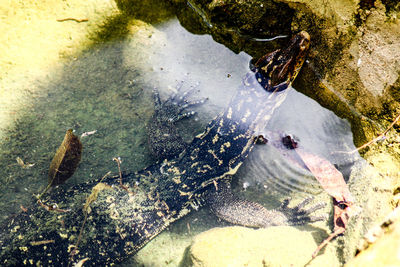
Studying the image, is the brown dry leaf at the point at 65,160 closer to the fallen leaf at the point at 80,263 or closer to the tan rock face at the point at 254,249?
the fallen leaf at the point at 80,263

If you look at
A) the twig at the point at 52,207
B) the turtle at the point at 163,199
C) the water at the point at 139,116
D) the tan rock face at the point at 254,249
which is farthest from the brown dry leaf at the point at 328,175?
the twig at the point at 52,207

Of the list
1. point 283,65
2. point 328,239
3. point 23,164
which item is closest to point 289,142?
point 283,65

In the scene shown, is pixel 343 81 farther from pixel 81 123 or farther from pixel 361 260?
pixel 81 123

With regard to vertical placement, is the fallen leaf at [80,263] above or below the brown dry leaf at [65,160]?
below

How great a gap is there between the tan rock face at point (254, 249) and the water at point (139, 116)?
571 millimetres

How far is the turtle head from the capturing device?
3047 mm

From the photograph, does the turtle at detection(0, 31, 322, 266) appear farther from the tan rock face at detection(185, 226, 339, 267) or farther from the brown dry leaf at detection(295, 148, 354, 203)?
the tan rock face at detection(185, 226, 339, 267)

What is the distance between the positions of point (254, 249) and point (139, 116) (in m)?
2.35

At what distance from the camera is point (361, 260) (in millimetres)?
1336

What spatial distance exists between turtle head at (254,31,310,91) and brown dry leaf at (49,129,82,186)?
2530 millimetres

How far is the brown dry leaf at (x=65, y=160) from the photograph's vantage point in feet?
11.3

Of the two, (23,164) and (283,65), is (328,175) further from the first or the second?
(23,164)

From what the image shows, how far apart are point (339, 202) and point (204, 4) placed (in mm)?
3114

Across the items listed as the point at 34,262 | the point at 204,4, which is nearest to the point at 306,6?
the point at 204,4
